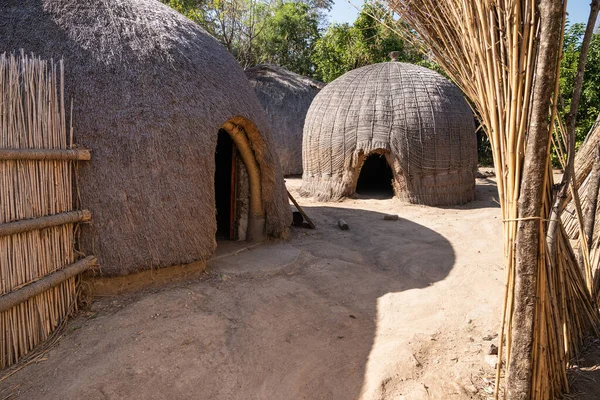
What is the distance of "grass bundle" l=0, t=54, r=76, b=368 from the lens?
313cm

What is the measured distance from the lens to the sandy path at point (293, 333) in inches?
116

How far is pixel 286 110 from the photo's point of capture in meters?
14.4

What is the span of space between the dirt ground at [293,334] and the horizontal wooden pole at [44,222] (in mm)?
816

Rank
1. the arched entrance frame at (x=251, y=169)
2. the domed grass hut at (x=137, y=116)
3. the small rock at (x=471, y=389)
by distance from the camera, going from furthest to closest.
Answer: the arched entrance frame at (x=251, y=169)
the domed grass hut at (x=137, y=116)
the small rock at (x=471, y=389)

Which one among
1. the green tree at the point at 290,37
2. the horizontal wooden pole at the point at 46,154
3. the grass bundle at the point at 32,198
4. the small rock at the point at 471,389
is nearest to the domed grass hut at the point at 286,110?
the green tree at the point at 290,37

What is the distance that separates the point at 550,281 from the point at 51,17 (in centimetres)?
469

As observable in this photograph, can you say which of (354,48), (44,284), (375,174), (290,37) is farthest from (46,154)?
(290,37)

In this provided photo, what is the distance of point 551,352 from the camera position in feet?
7.98

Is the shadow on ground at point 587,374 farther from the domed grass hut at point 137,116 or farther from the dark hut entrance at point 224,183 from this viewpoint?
the dark hut entrance at point 224,183

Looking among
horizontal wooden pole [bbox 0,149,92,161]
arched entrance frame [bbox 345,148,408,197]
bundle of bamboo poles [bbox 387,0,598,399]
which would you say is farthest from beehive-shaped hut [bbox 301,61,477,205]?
bundle of bamboo poles [bbox 387,0,598,399]

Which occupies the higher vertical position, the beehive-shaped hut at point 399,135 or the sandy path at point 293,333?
the beehive-shaped hut at point 399,135

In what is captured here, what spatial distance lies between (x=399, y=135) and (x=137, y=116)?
559 cm

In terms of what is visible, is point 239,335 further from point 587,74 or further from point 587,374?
point 587,74

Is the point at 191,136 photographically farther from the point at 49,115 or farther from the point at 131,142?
the point at 49,115
